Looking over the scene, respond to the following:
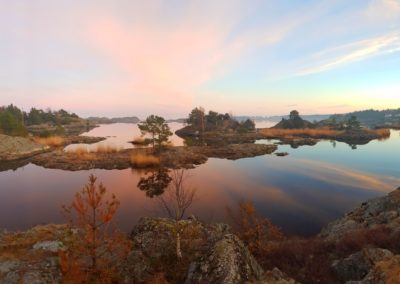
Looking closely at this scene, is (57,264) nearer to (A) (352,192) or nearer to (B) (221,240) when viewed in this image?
(B) (221,240)

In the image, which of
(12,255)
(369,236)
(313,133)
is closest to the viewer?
(12,255)

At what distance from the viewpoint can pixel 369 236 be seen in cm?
1780

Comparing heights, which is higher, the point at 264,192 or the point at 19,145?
the point at 19,145

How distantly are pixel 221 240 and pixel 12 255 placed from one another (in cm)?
1125

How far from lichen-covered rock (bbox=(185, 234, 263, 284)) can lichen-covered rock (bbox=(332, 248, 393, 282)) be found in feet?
15.1

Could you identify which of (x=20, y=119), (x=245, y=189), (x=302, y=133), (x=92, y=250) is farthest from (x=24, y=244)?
(x=20, y=119)

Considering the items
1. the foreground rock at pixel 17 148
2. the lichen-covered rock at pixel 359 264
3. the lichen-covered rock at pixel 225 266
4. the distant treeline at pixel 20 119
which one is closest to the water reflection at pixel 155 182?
the lichen-covered rock at pixel 225 266

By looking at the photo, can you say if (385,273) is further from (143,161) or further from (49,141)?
(49,141)

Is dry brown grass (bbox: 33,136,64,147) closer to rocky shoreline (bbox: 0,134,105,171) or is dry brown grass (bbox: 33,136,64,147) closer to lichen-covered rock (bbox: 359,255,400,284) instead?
rocky shoreline (bbox: 0,134,105,171)

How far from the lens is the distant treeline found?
84537 millimetres

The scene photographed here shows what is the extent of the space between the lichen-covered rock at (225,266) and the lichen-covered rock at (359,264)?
4.61 meters

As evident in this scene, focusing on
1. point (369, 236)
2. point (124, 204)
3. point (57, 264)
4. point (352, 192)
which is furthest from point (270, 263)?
point (352, 192)

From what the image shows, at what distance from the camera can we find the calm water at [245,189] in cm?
2958

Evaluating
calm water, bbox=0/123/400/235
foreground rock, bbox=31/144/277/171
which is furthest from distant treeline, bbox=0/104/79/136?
calm water, bbox=0/123/400/235
